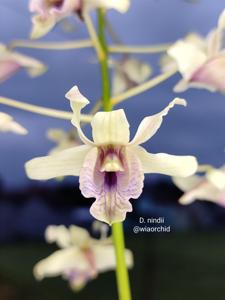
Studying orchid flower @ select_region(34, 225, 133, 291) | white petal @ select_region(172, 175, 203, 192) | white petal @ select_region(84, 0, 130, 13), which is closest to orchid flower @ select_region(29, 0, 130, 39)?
white petal @ select_region(84, 0, 130, 13)

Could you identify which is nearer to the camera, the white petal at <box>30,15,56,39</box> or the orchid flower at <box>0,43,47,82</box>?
the white petal at <box>30,15,56,39</box>

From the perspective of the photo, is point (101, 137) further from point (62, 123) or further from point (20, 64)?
point (62, 123)

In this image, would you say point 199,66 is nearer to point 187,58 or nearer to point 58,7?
point 187,58

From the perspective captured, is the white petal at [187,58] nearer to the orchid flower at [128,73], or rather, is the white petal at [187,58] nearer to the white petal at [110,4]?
the white petal at [110,4]

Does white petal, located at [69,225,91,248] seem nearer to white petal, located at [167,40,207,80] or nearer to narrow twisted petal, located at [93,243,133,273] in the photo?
narrow twisted petal, located at [93,243,133,273]

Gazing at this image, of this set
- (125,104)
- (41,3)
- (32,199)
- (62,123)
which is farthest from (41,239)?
(41,3)

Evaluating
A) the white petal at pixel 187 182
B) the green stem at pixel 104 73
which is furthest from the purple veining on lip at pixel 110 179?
the white petal at pixel 187 182
